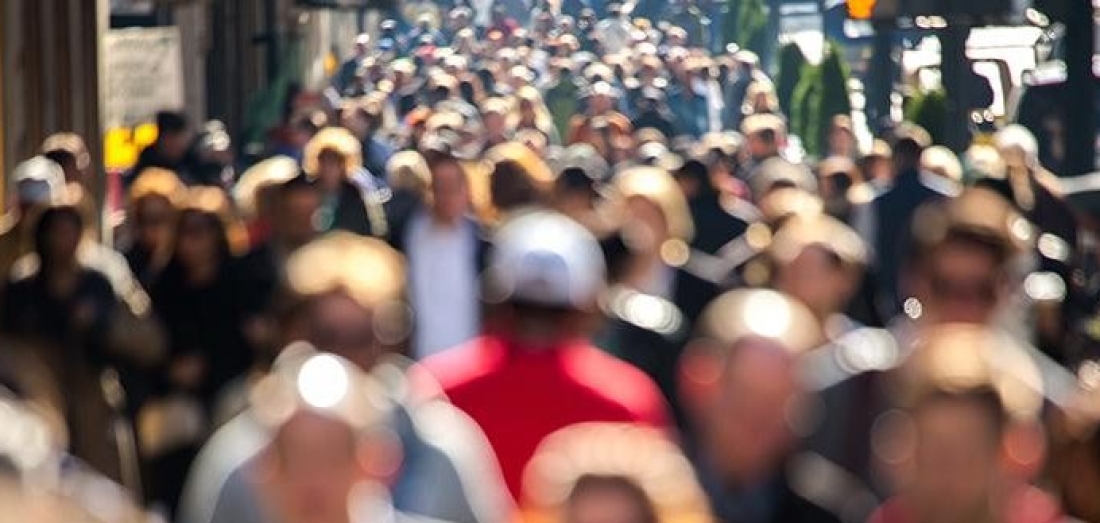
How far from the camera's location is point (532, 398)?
24.7 ft

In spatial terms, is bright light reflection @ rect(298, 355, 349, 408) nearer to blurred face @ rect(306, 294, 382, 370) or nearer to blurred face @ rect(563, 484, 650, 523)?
blurred face @ rect(563, 484, 650, 523)

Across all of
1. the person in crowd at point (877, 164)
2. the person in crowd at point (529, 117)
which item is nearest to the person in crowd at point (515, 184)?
the person in crowd at point (877, 164)

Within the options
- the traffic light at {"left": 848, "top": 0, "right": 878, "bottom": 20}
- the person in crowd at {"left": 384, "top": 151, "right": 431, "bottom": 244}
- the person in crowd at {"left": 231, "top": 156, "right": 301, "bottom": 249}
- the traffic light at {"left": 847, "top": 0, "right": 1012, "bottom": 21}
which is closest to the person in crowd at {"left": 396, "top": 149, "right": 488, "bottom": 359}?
the person in crowd at {"left": 231, "top": 156, "right": 301, "bottom": 249}

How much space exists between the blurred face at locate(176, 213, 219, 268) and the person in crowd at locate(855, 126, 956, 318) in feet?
9.90

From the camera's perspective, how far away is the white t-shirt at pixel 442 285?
11539 mm

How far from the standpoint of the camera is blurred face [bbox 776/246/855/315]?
8.96 m

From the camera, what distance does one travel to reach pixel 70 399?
34.4ft

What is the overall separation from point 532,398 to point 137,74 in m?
12.3

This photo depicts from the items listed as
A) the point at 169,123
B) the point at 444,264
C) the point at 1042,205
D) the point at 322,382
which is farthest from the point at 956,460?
the point at 169,123

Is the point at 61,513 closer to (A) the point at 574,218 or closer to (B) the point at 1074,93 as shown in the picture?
(A) the point at 574,218

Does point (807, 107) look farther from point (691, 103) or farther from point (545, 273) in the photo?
point (545, 273)

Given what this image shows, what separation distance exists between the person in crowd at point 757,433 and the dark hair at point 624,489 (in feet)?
3.84

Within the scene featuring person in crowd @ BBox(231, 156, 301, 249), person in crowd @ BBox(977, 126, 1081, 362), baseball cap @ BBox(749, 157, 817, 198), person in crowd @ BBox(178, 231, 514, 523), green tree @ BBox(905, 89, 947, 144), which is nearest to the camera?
person in crowd @ BBox(178, 231, 514, 523)

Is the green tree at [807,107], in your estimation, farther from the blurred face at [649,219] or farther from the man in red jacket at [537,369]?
the man in red jacket at [537,369]
